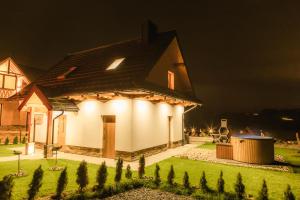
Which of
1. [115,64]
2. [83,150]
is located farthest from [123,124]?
[115,64]

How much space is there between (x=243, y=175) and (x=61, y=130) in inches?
430

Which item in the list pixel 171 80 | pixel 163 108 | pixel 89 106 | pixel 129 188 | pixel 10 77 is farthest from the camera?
pixel 10 77

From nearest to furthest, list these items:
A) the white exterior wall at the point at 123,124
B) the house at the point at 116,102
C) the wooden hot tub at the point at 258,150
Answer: the wooden hot tub at the point at 258,150 < the white exterior wall at the point at 123,124 < the house at the point at 116,102

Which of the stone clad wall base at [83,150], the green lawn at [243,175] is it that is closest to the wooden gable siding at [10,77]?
the stone clad wall base at [83,150]

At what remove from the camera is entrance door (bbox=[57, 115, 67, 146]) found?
1349 centimetres

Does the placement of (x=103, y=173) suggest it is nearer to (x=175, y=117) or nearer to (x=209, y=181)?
(x=209, y=181)

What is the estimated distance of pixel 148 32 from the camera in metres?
15.3

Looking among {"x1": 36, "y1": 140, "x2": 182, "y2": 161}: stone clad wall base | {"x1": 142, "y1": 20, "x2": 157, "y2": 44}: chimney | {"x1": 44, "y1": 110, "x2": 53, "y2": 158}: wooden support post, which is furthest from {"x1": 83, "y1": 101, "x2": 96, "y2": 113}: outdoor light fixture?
{"x1": 142, "y1": 20, "x2": 157, "y2": 44}: chimney

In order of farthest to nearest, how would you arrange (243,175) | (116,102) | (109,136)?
(109,136) → (116,102) → (243,175)

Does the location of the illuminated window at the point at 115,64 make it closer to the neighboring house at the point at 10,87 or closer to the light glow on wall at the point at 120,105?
the light glow on wall at the point at 120,105

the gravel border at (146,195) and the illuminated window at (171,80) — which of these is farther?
the illuminated window at (171,80)

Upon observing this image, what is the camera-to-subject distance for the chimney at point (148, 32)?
15.3 metres

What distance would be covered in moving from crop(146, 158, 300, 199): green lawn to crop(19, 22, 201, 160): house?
8.83ft

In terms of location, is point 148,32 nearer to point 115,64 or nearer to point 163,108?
point 115,64
